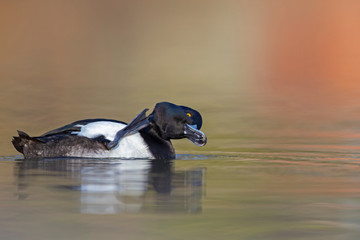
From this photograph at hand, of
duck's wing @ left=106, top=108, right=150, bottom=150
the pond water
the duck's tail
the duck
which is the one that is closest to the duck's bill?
the duck

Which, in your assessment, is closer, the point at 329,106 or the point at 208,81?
the point at 329,106

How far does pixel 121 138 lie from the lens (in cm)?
1017

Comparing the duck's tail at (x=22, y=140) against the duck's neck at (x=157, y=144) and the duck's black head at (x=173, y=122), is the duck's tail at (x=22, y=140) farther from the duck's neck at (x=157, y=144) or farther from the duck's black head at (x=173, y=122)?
the duck's black head at (x=173, y=122)

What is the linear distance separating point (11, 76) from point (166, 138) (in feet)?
50.8

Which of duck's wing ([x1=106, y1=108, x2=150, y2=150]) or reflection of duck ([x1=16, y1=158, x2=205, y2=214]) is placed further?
duck's wing ([x1=106, y1=108, x2=150, y2=150])

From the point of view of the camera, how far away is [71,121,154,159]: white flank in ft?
33.0

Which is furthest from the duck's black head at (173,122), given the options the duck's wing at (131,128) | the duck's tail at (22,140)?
the duck's tail at (22,140)

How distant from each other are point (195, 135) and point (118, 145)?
2.95 feet

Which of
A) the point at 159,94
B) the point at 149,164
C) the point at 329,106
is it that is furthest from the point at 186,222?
the point at 159,94

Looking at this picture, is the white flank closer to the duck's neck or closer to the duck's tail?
the duck's neck

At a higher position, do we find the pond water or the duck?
the duck

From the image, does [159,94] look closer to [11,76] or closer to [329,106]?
[329,106]

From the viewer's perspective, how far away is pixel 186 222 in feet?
20.2

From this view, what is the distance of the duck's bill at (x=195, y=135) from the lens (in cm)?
1029
